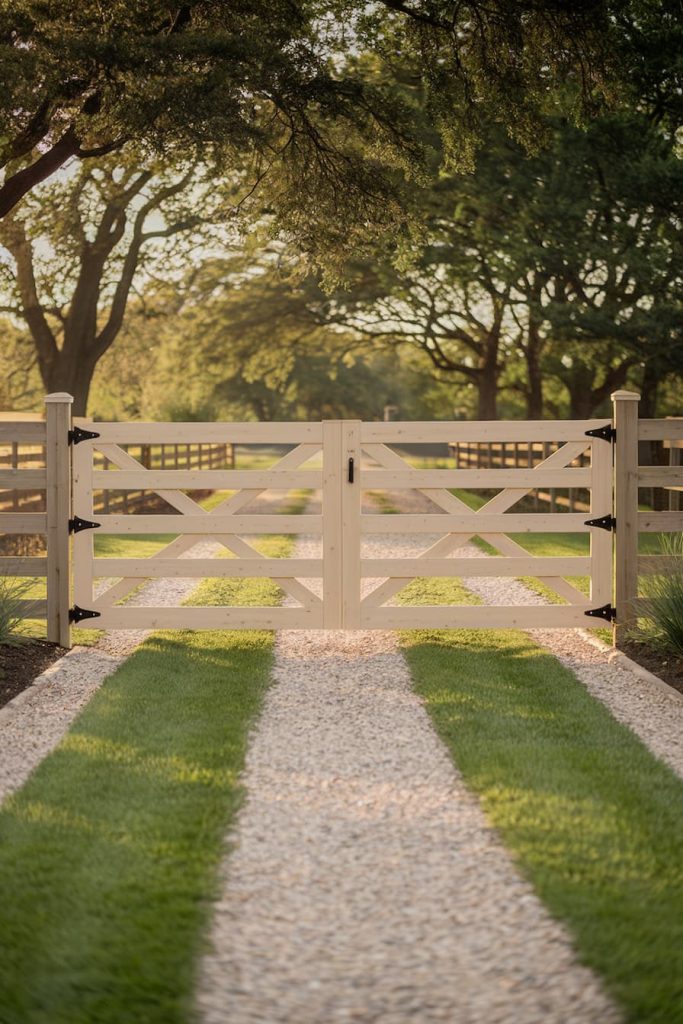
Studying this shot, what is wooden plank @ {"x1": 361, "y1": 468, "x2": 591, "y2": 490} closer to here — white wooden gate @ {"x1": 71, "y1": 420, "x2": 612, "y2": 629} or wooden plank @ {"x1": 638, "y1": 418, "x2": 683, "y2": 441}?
white wooden gate @ {"x1": 71, "y1": 420, "x2": 612, "y2": 629}

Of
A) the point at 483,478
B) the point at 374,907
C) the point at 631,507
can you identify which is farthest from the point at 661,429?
the point at 374,907

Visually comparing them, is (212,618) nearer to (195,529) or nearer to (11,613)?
(195,529)

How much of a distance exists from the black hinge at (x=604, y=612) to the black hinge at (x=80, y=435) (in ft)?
13.0

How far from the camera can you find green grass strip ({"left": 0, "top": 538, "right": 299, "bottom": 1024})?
3.01 meters

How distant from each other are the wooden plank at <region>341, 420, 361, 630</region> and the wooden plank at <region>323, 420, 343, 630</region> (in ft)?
0.10

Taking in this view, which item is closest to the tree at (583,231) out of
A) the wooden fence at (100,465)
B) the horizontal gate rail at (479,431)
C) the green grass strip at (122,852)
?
the wooden fence at (100,465)

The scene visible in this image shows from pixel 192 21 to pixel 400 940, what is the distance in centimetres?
1196

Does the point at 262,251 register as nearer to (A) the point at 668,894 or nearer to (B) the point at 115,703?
(B) the point at 115,703

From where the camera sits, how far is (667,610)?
7457mm

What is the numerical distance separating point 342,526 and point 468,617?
1183 mm

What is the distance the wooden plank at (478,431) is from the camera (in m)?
7.88

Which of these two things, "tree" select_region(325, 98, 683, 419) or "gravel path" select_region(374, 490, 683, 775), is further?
"tree" select_region(325, 98, 683, 419)

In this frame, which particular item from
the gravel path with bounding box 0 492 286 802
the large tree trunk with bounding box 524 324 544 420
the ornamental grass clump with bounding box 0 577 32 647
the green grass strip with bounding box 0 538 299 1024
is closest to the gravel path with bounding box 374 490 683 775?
the green grass strip with bounding box 0 538 299 1024

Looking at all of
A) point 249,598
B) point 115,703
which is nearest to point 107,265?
point 249,598
